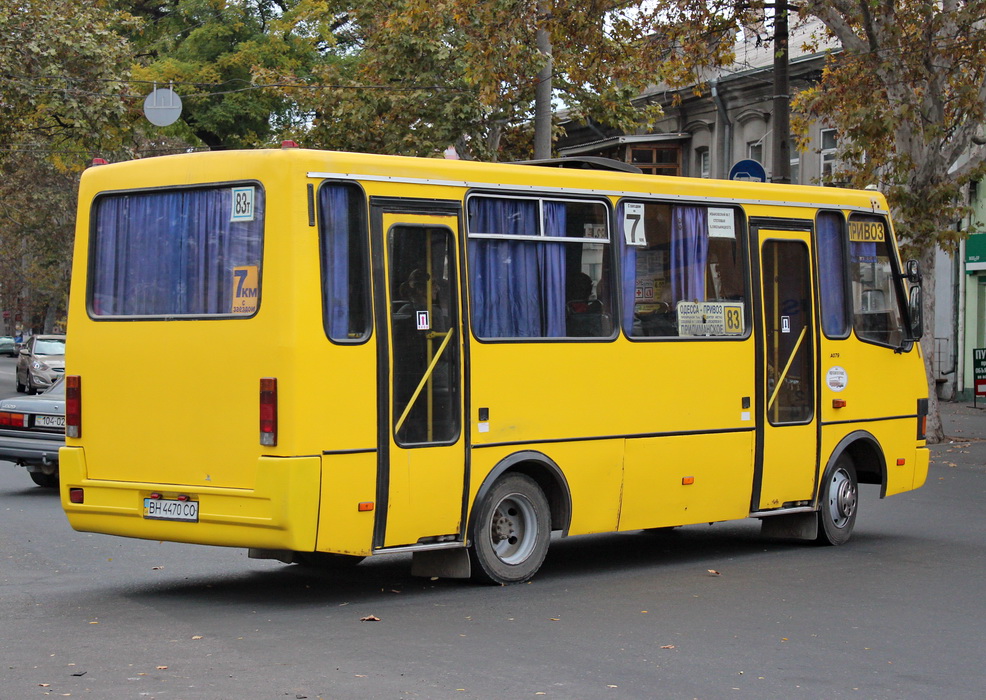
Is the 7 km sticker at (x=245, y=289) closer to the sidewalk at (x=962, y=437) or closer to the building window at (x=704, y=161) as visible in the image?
the sidewalk at (x=962, y=437)

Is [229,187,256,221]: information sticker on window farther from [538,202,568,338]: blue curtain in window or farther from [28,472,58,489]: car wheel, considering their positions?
[28,472,58,489]: car wheel

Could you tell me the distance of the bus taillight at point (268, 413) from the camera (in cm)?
904

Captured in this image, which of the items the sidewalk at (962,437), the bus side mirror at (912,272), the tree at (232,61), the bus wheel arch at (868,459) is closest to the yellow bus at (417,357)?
the bus wheel arch at (868,459)

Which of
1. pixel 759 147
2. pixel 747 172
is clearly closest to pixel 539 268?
pixel 747 172

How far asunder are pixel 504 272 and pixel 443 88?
19931mm

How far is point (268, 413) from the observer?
9047mm

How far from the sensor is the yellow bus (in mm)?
9180

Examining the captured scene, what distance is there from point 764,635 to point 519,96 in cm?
2181

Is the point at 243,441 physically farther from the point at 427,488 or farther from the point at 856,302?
the point at 856,302

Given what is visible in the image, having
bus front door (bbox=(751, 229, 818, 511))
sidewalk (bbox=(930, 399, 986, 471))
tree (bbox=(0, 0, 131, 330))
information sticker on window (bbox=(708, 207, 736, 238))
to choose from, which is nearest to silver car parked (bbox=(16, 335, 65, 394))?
tree (bbox=(0, 0, 131, 330))

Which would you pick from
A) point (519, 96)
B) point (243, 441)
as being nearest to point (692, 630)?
point (243, 441)

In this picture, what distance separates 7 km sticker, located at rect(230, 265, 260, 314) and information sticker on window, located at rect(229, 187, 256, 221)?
0.31 metres

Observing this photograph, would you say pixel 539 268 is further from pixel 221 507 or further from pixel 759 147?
pixel 759 147

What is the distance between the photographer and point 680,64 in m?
24.8
